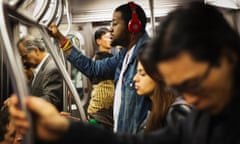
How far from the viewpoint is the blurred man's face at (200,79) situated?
30.3 inches

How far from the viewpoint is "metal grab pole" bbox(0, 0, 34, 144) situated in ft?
2.63

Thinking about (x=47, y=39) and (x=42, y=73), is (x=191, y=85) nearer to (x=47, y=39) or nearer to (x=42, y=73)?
(x=47, y=39)

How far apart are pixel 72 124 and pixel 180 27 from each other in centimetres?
31

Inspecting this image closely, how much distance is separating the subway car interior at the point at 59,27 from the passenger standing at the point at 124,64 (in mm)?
72

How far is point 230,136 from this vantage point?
0.84m

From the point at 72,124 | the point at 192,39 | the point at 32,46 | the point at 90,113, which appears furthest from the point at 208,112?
the point at 90,113

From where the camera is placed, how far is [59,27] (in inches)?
111

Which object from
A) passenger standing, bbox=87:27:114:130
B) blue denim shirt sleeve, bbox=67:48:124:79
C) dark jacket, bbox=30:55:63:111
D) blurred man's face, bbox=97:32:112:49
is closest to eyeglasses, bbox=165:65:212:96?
dark jacket, bbox=30:55:63:111

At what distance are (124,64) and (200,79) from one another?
3.55ft

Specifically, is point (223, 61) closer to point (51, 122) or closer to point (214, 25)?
point (214, 25)

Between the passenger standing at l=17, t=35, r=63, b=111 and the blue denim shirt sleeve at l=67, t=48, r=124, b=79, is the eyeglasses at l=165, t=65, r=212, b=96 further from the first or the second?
the blue denim shirt sleeve at l=67, t=48, r=124, b=79

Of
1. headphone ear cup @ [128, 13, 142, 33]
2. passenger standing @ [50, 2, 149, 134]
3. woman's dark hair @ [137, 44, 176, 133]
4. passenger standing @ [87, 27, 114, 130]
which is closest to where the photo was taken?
woman's dark hair @ [137, 44, 176, 133]

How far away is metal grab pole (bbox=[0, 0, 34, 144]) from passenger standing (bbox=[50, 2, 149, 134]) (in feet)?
2.93

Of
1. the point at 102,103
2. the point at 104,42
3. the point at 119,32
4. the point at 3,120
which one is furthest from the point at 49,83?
the point at 104,42
